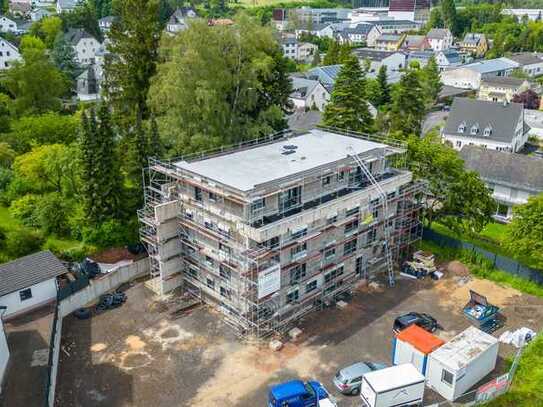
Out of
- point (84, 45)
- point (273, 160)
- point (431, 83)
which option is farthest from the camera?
point (84, 45)

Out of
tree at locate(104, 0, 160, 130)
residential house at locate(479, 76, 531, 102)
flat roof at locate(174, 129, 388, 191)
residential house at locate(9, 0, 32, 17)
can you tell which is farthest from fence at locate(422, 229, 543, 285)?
residential house at locate(9, 0, 32, 17)

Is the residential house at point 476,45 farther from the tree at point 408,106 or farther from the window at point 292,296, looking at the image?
the window at point 292,296

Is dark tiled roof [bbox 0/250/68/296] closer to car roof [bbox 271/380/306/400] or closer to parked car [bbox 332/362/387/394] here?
car roof [bbox 271/380/306/400]

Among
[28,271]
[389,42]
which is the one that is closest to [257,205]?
[28,271]

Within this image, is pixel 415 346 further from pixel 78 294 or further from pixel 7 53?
pixel 7 53

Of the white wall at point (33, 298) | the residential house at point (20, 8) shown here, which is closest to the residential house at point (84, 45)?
the residential house at point (20, 8)

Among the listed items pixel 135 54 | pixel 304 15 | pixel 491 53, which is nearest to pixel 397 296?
pixel 135 54
